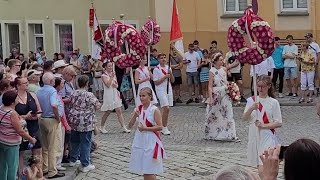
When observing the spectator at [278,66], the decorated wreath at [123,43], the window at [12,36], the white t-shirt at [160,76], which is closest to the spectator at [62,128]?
the decorated wreath at [123,43]

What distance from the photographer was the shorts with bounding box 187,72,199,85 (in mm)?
23422

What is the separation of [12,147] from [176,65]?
507 inches

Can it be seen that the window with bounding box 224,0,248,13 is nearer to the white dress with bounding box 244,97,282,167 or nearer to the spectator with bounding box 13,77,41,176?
the white dress with bounding box 244,97,282,167

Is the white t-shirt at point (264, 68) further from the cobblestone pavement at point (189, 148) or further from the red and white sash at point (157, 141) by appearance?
the red and white sash at point (157, 141)

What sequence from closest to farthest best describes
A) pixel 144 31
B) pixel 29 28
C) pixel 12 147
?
pixel 12 147 → pixel 144 31 → pixel 29 28

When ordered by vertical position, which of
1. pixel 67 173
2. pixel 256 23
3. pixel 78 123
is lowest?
pixel 67 173

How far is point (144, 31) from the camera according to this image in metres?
16.6

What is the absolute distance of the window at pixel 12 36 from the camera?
32.5m

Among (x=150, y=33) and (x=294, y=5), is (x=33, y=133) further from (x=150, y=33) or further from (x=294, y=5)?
(x=294, y=5)

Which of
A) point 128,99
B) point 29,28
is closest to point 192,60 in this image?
point 128,99

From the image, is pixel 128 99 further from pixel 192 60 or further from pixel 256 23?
pixel 256 23

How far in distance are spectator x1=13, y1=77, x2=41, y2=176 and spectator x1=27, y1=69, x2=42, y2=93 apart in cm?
71

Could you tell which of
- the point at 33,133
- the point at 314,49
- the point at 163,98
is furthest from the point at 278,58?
the point at 33,133

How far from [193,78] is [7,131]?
1349cm
